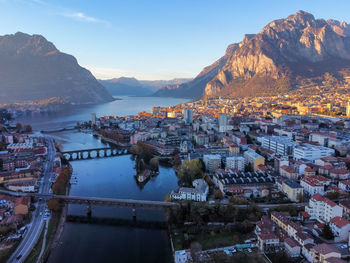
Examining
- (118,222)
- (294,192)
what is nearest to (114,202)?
(118,222)

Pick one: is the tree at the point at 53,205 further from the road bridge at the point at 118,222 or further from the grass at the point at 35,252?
the grass at the point at 35,252

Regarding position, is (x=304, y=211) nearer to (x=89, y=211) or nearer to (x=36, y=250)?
(x=89, y=211)

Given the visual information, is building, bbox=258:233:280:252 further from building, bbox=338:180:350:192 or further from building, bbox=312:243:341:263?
building, bbox=338:180:350:192

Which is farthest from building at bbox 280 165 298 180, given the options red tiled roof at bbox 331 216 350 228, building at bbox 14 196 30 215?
building at bbox 14 196 30 215

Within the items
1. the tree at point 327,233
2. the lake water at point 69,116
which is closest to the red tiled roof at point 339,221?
the tree at point 327,233

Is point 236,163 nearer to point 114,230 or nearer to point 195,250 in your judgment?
point 114,230
